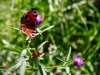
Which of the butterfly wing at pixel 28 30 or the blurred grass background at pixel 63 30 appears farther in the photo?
the blurred grass background at pixel 63 30

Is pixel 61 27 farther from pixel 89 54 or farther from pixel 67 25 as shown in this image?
pixel 89 54

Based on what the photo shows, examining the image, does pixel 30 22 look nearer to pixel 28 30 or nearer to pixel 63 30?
pixel 28 30

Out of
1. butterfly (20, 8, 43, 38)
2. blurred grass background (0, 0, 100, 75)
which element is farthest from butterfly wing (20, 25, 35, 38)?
blurred grass background (0, 0, 100, 75)

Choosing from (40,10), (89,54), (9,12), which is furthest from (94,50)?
(9,12)

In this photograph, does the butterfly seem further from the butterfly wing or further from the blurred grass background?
the blurred grass background

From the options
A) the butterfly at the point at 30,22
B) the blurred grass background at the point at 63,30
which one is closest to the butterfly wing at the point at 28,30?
the butterfly at the point at 30,22

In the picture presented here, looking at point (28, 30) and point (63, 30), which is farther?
point (63, 30)

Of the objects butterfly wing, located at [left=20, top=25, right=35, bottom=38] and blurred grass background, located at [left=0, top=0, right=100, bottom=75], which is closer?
butterfly wing, located at [left=20, top=25, right=35, bottom=38]

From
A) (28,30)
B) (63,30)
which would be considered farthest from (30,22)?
(63,30)

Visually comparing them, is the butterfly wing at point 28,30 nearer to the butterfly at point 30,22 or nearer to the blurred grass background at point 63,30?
the butterfly at point 30,22
